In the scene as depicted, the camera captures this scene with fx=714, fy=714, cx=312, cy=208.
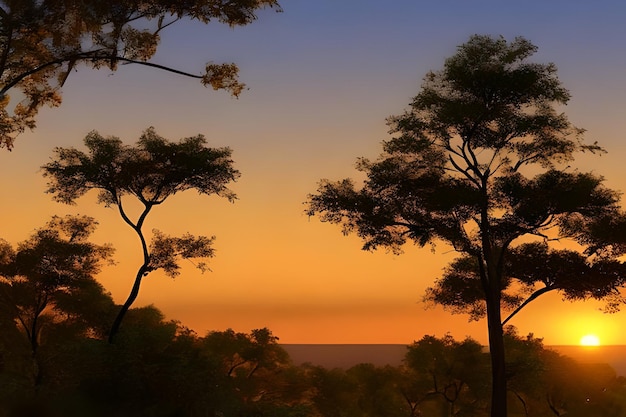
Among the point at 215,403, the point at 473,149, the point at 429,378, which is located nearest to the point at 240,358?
the point at 429,378

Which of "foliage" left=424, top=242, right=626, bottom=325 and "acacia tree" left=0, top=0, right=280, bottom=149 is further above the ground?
"acacia tree" left=0, top=0, right=280, bottom=149

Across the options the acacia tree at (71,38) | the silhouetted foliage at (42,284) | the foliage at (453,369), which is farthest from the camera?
the foliage at (453,369)

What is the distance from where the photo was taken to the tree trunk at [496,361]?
92.3ft

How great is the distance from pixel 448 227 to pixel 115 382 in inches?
650

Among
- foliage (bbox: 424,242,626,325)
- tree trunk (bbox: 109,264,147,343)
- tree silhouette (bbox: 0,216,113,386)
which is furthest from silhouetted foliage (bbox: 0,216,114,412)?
foliage (bbox: 424,242,626,325)

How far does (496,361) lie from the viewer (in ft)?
93.5

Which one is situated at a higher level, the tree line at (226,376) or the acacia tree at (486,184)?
the acacia tree at (486,184)

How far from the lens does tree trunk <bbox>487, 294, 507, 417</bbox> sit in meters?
28.1

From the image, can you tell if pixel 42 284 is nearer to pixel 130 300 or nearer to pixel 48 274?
pixel 48 274

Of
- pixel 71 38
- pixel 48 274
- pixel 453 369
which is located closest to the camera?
pixel 71 38

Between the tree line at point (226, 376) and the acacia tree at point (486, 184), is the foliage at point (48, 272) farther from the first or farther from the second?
the acacia tree at point (486, 184)

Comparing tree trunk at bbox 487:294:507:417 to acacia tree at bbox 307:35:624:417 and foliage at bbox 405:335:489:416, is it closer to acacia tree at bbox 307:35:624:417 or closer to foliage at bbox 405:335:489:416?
acacia tree at bbox 307:35:624:417

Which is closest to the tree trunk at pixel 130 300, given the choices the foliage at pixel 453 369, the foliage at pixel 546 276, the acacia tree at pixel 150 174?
the acacia tree at pixel 150 174

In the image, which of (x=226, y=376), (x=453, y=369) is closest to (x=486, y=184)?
(x=226, y=376)
